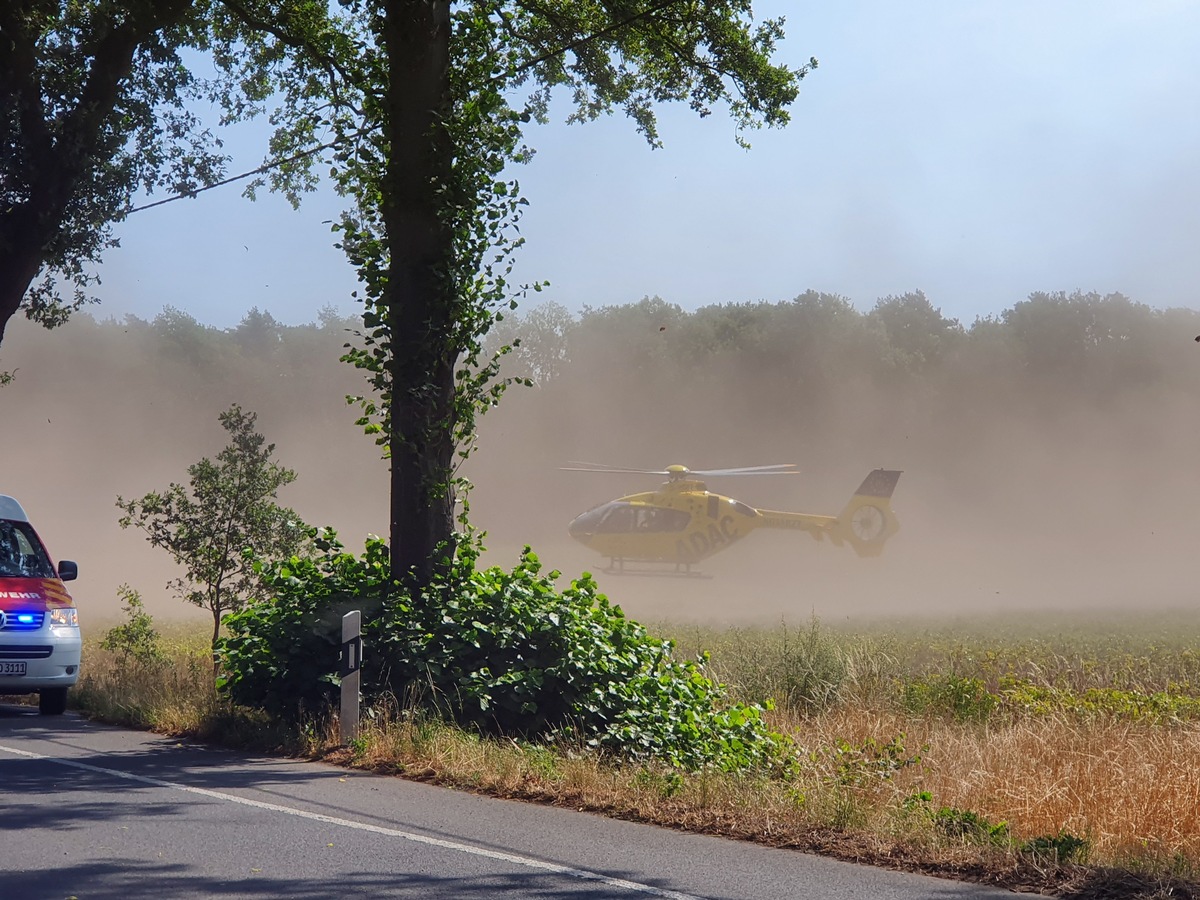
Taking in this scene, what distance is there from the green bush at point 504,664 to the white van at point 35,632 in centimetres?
256

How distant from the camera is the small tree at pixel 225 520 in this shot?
1825cm

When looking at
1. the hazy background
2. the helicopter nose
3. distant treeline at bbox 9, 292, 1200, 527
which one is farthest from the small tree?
distant treeline at bbox 9, 292, 1200, 527

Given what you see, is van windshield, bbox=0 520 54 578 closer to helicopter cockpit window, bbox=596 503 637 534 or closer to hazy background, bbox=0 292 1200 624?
helicopter cockpit window, bbox=596 503 637 534

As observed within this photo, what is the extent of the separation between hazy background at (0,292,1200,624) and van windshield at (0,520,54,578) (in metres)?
59.6

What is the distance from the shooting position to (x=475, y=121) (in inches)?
472

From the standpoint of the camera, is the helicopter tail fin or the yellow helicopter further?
the helicopter tail fin

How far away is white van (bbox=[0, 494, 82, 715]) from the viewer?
12664 millimetres

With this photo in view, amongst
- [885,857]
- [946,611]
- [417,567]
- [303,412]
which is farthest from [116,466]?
[885,857]

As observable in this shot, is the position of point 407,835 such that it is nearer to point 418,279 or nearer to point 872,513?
point 418,279

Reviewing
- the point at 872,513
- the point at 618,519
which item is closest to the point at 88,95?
the point at 618,519

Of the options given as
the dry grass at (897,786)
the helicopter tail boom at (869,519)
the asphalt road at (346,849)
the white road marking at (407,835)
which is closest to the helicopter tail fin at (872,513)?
the helicopter tail boom at (869,519)

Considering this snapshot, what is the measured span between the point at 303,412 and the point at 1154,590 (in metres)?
63.0

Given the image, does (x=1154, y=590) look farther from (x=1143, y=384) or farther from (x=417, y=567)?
(x=417, y=567)

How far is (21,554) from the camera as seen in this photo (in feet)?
45.8
